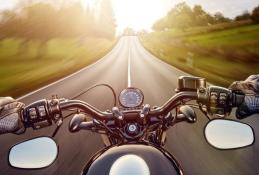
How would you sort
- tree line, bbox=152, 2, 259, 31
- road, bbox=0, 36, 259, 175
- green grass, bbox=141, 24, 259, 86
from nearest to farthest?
1. tree line, bbox=152, 2, 259, 31
2. road, bbox=0, 36, 259, 175
3. green grass, bbox=141, 24, 259, 86

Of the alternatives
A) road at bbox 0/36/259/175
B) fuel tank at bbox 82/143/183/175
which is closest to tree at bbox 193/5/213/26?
road at bbox 0/36/259/175

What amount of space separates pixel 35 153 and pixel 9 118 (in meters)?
0.20

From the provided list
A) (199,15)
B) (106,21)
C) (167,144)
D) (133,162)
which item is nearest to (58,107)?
(133,162)

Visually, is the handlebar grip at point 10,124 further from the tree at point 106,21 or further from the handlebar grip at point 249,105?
the tree at point 106,21

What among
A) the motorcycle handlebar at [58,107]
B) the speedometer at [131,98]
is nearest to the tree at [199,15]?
the speedometer at [131,98]

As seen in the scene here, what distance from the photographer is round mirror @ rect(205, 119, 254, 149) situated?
7.10ft

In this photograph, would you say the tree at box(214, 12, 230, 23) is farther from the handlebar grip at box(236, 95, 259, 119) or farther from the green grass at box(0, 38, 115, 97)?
the green grass at box(0, 38, 115, 97)

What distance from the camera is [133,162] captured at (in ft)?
5.75

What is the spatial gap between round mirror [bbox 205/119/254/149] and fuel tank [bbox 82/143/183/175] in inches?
14.7

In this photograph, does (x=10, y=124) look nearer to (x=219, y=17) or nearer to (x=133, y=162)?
(x=133, y=162)

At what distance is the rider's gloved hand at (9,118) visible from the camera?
219cm

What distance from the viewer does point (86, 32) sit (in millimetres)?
6395

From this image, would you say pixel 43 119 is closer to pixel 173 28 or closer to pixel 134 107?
pixel 134 107

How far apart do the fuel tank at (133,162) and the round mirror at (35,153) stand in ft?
1.21
